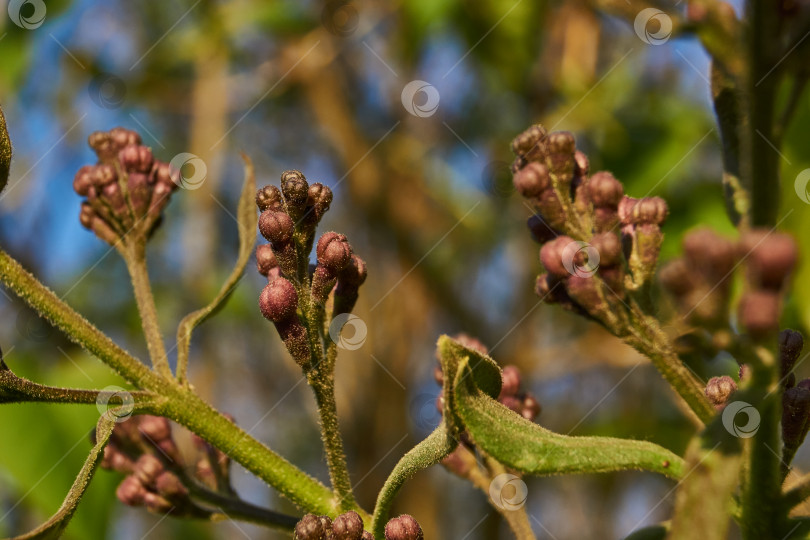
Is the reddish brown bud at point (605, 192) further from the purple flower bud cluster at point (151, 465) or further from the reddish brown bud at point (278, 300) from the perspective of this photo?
the purple flower bud cluster at point (151, 465)

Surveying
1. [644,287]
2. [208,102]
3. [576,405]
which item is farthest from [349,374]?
[644,287]

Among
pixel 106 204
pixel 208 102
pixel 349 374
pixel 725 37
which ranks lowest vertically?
Answer: pixel 349 374

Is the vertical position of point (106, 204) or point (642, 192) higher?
point (106, 204)

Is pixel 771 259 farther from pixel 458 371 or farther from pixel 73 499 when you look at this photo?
pixel 73 499

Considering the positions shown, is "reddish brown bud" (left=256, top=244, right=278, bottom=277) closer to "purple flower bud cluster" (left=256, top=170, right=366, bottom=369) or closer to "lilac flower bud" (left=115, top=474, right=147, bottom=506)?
"purple flower bud cluster" (left=256, top=170, right=366, bottom=369)

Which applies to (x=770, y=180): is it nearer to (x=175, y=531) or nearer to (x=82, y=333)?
(x=82, y=333)

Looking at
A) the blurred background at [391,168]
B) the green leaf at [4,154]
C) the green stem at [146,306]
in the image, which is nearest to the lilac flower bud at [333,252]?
the green stem at [146,306]

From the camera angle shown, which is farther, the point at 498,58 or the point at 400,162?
the point at 400,162

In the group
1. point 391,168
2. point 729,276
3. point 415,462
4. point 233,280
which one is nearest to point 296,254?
point 233,280
